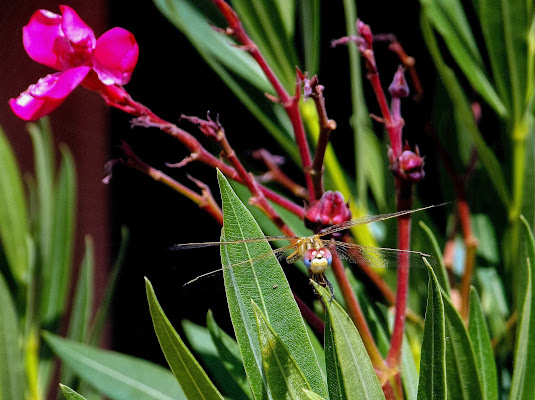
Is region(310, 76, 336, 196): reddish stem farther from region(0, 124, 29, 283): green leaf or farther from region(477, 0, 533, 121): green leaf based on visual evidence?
region(0, 124, 29, 283): green leaf

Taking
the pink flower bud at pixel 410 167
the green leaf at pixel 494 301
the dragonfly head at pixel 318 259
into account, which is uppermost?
the pink flower bud at pixel 410 167

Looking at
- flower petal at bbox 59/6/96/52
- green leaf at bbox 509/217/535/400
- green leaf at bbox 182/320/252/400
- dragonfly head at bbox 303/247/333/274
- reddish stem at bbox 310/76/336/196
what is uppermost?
flower petal at bbox 59/6/96/52

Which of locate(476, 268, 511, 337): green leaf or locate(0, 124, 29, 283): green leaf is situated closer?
locate(476, 268, 511, 337): green leaf

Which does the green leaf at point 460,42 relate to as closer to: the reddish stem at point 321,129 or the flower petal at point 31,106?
the reddish stem at point 321,129

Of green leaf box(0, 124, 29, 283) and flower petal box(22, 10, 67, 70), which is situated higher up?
flower petal box(22, 10, 67, 70)

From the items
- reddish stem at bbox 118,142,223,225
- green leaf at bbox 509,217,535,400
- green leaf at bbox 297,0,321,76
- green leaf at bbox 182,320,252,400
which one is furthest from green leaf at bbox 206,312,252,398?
green leaf at bbox 297,0,321,76

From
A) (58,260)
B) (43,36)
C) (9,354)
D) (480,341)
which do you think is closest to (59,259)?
(58,260)

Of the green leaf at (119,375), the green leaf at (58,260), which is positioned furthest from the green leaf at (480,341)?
the green leaf at (58,260)
